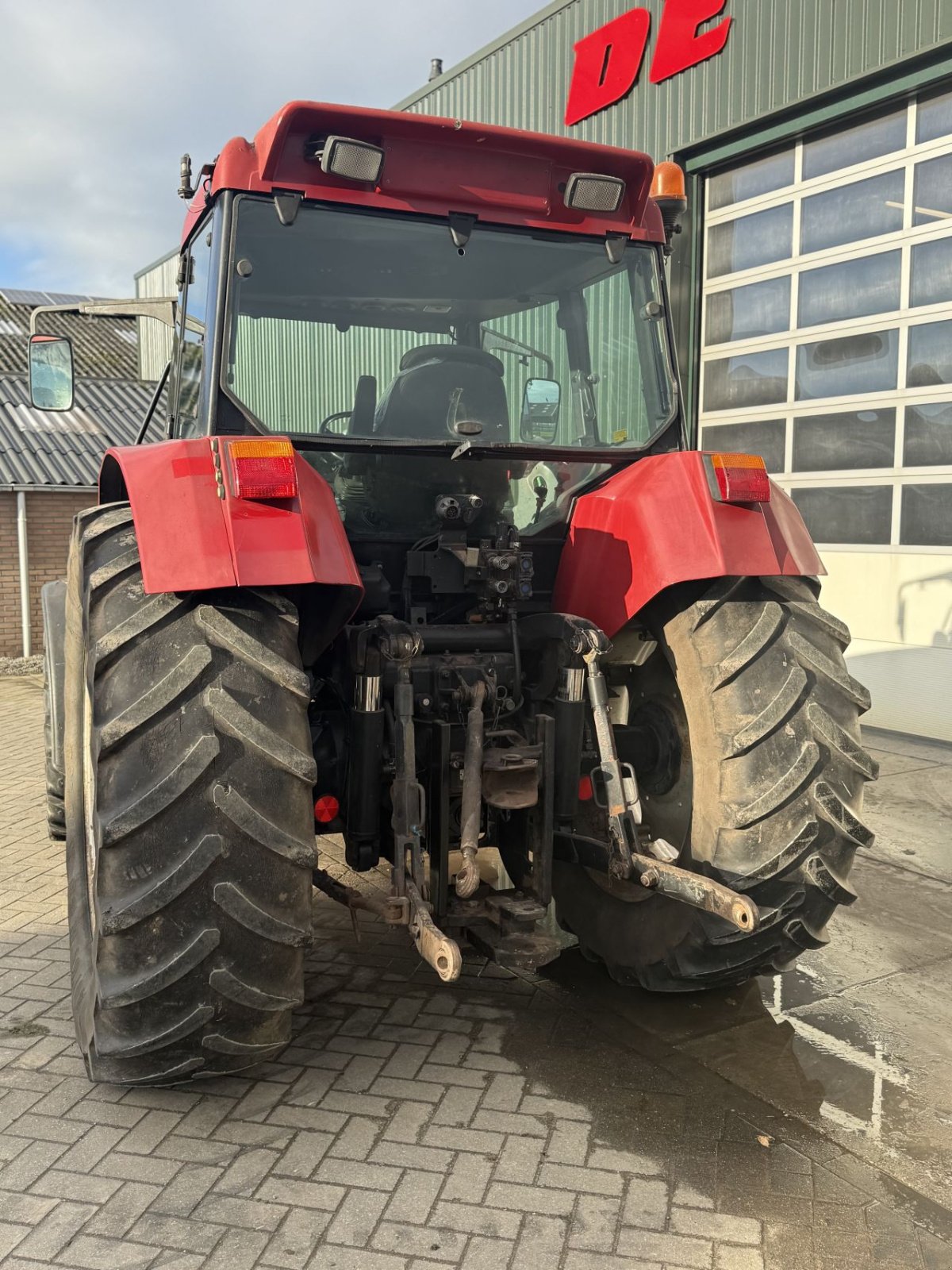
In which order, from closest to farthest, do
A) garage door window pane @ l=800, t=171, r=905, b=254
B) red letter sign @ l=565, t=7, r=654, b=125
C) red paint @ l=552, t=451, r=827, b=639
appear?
red paint @ l=552, t=451, r=827, b=639 < garage door window pane @ l=800, t=171, r=905, b=254 < red letter sign @ l=565, t=7, r=654, b=125

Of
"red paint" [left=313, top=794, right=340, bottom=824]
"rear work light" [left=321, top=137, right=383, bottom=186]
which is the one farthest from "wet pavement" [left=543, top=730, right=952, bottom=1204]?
"rear work light" [left=321, top=137, right=383, bottom=186]

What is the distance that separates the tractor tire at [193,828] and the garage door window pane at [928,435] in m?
6.28

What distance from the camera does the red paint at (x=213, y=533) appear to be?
8.27 ft

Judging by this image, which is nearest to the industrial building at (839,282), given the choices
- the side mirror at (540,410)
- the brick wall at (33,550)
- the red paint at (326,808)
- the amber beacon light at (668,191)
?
the amber beacon light at (668,191)

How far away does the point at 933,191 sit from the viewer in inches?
290

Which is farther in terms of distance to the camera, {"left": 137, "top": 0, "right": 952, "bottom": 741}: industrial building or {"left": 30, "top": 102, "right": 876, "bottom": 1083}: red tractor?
{"left": 137, "top": 0, "right": 952, "bottom": 741}: industrial building

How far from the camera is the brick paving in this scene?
2.36m

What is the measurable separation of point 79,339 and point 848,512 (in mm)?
21046

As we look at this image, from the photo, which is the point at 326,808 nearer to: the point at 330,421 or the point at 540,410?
the point at 330,421

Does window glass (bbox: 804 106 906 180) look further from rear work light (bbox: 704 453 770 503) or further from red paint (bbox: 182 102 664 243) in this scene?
rear work light (bbox: 704 453 770 503)

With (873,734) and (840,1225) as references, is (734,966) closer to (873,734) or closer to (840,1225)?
(840,1225)

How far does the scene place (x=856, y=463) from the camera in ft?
26.5

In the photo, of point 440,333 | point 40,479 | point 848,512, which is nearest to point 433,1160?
point 440,333

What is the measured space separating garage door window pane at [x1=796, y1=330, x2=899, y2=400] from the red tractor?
15.4 ft
